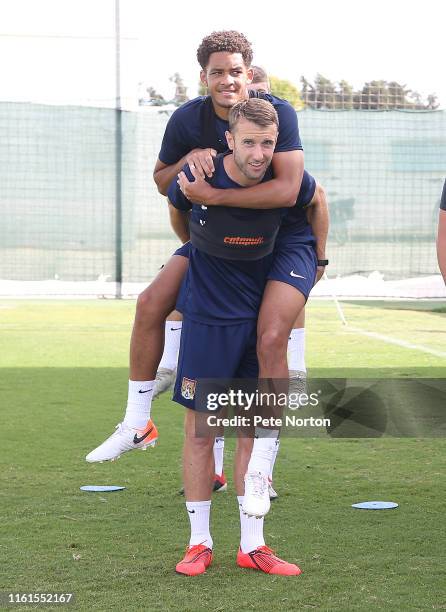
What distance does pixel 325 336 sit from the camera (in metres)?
12.8

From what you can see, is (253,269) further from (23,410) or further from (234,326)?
(23,410)

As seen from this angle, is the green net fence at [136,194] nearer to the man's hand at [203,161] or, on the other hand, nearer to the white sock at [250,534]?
the man's hand at [203,161]

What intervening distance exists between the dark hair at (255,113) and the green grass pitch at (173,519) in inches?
68.7

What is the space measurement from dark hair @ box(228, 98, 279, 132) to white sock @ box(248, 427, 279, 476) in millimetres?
1230

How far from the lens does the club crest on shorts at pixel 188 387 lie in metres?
4.62

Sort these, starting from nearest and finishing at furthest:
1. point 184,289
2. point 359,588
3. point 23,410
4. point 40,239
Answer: point 359,588
point 184,289
point 23,410
point 40,239

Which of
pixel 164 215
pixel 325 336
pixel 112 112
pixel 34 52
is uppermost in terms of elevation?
pixel 34 52

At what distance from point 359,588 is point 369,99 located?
15938 millimetres

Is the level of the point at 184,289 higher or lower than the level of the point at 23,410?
higher

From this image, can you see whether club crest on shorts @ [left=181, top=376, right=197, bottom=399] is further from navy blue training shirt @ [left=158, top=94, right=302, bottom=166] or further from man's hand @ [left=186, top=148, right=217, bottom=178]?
navy blue training shirt @ [left=158, top=94, right=302, bottom=166]

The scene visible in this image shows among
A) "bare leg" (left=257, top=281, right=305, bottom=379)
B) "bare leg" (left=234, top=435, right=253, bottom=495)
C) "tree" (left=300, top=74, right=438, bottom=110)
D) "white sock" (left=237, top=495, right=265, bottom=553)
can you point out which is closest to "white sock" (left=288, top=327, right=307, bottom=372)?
"bare leg" (left=234, top=435, right=253, bottom=495)

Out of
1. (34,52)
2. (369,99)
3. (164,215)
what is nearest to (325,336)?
(164,215)

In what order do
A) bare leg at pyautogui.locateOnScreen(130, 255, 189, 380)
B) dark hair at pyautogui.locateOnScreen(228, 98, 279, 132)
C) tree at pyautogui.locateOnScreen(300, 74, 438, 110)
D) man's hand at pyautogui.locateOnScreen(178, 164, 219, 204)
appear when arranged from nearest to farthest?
1. dark hair at pyautogui.locateOnScreen(228, 98, 279, 132)
2. man's hand at pyautogui.locateOnScreen(178, 164, 219, 204)
3. bare leg at pyautogui.locateOnScreen(130, 255, 189, 380)
4. tree at pyautogui.locateOnScreen(300, 74, 438, 110)

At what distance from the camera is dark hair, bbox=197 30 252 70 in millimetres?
4859
